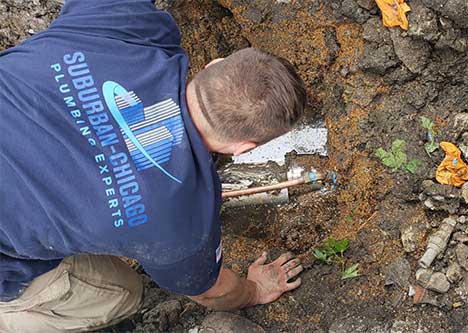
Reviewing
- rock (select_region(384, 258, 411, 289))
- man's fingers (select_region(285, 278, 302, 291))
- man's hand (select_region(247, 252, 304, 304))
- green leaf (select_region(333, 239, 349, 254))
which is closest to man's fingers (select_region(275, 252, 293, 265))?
man's hand (select_region(247, 252, 304, 304))

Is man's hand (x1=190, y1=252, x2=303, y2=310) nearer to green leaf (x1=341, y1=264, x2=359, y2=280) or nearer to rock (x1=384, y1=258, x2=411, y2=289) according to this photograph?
green leaf (x1=341, y1=264, x2=359, y2=280)

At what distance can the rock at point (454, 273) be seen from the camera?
258 cm

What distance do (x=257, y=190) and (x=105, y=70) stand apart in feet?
4.25

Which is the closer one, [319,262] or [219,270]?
[219,270]

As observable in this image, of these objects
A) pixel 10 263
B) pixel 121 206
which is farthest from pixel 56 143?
pixel 10 263

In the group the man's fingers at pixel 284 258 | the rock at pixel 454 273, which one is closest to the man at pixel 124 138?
the man's fingers at pixel 284 258

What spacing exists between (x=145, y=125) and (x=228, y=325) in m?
1.20

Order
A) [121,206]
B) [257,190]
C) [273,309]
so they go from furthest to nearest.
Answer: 1. [257,190]
2. [273,309]
3. [121,206]

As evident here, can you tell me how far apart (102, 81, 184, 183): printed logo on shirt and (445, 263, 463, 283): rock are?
4.36 ft

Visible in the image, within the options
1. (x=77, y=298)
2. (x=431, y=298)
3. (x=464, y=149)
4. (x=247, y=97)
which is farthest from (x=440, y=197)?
(x=77, y=298)

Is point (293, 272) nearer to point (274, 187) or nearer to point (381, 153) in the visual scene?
point (274, 187)

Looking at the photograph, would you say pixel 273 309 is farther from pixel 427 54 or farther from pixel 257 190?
pixel 427 54

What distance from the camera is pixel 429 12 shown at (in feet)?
8.72

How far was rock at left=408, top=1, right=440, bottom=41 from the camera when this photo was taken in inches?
105
